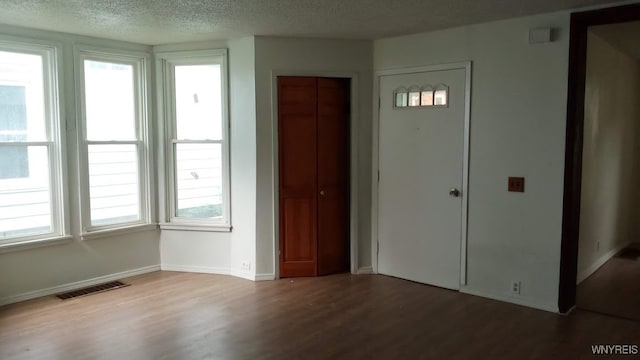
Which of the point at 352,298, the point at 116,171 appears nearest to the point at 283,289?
the point at 352,298

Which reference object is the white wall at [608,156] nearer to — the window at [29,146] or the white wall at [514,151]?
the white wall at [514,151]

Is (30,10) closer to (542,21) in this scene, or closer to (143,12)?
(143,12)

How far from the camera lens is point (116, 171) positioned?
16.8ft

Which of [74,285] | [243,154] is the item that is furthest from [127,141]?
[74,285]

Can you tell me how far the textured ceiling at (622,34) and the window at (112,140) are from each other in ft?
14.5

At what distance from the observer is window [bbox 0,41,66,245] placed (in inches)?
171

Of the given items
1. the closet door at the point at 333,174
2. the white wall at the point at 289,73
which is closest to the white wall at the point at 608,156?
the white wall at the point at 289,73

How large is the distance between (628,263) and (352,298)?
11.1 feet

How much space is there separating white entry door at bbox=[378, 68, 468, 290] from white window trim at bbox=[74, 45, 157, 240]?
7.94 feet

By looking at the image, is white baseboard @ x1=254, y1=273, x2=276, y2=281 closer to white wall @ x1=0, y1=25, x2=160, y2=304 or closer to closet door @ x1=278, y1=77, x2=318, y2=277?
closet door @ x1=278, y1=77, x2=318, y2=277

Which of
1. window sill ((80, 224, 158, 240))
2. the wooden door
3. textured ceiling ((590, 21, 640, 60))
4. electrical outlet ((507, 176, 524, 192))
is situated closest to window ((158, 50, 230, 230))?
window sill ((80, 224, 158, 240))

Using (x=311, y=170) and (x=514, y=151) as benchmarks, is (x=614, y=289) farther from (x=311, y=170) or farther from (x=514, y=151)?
(x=311, y=170)

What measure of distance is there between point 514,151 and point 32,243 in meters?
4.24

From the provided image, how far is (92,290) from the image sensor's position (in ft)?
15.5
